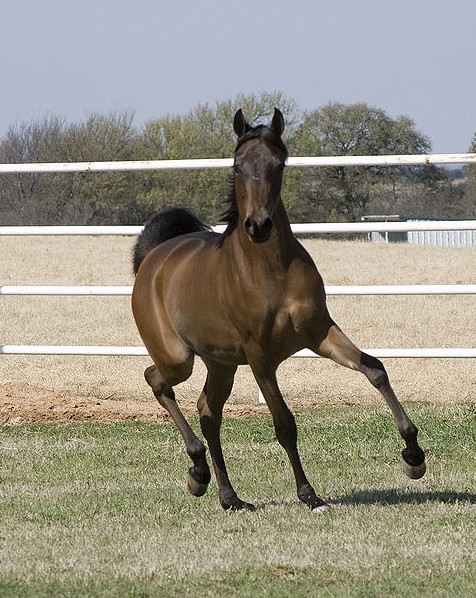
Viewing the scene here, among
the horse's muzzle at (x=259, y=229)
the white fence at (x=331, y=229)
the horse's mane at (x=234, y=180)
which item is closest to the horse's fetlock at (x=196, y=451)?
the horse's mane at (x=234, y=180)

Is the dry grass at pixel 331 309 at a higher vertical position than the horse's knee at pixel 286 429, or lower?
lower

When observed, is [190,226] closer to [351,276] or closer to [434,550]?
[434,550]

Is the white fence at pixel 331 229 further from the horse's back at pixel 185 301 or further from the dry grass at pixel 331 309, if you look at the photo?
the horse's back at pixel 185 301

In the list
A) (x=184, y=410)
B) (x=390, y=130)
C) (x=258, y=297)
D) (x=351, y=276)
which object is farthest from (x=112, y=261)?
(x=258, y=297)

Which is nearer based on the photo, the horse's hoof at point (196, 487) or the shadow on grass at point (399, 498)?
the shadow on grass at point (399, 498)

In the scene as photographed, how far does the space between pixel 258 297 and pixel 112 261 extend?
23908 millimetres

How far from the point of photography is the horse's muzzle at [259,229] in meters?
→ 5.64

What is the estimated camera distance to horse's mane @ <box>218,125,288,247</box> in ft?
19.5

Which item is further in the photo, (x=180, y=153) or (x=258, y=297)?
(x=180, y=153)

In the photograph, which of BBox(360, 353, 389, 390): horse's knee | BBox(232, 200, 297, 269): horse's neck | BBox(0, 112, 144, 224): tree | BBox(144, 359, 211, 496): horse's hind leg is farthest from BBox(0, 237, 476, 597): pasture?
BBox(0, 112, 144, 224): tree

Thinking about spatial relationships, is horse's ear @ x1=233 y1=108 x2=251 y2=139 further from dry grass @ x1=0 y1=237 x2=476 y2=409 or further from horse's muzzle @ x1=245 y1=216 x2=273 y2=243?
dry grass @ x1=0 y1=237 x2=476 y2=409

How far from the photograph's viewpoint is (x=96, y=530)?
597 cm

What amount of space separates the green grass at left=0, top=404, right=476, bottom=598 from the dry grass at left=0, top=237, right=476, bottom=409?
1.73 meters

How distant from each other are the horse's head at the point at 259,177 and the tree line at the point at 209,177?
4.80 ft
